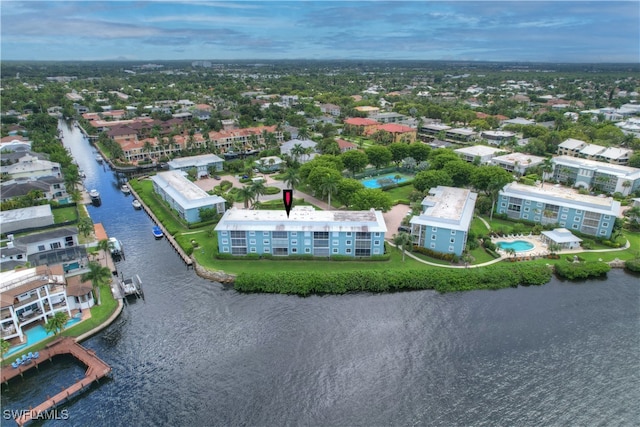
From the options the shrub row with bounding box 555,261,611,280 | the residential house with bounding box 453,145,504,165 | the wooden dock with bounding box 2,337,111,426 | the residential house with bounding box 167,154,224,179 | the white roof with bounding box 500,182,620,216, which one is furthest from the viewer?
the residential house with bounding box 453,145,504,165

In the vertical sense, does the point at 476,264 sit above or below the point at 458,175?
below

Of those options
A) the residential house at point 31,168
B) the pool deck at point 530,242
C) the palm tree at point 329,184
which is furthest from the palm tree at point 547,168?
the residential house at point 31,168

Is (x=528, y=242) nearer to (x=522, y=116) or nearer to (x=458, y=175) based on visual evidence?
(x=458, y=175)

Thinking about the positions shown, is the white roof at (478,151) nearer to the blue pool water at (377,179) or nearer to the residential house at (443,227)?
the blue pool water at (377,179)

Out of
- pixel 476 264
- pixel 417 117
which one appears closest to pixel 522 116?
pixel 417 117

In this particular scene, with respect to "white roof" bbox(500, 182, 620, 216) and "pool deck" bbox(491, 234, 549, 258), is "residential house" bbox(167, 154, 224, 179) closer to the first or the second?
"white roof" bbox(500, 182, 620, 216)

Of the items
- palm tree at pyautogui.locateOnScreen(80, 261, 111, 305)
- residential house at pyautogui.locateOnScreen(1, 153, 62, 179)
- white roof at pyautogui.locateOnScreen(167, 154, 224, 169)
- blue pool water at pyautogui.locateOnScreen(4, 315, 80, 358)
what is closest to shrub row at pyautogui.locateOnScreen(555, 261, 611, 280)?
palm tree at pyautogui.locateOnScreen(80, 261, 111, 305)

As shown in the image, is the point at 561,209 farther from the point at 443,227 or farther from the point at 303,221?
the point at 303,221
